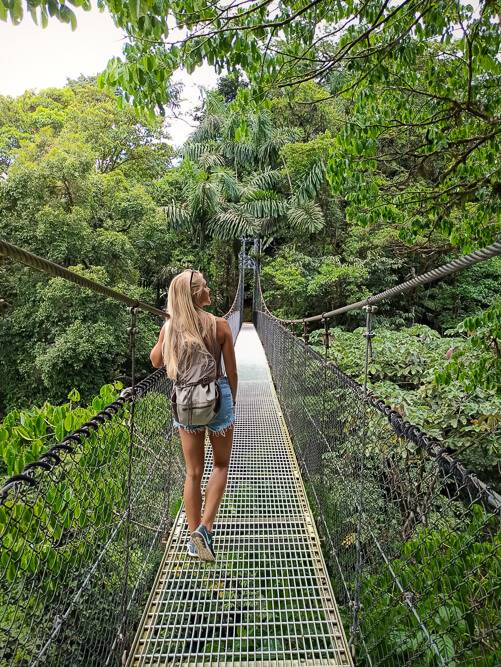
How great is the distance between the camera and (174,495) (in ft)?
5.90

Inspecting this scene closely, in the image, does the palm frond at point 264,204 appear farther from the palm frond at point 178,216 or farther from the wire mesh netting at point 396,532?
the wire mesh netting at point 396,532

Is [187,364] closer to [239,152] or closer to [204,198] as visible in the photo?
[204,198]

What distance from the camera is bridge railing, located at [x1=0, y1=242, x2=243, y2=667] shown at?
68cm

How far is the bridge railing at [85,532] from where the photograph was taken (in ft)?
2.23

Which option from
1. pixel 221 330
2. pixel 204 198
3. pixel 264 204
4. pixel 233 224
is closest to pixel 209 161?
pixel 204 198

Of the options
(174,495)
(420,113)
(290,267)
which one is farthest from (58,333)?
(420,113)

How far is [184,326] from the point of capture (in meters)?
1.18

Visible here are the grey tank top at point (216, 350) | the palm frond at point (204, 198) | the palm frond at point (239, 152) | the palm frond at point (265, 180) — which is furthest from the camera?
the palm frond at point (239, 152)

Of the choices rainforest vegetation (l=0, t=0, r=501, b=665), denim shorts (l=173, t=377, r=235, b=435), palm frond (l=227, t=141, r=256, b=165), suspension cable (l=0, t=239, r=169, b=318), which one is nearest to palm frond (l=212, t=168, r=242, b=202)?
rainforest vegetation (l=0, t=0, r=501, b=665)

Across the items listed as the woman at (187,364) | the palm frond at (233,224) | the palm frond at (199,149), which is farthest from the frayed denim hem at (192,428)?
the palm frond at (199,149)

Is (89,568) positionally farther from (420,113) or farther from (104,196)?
(104,196)

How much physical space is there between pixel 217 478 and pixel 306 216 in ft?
29.2

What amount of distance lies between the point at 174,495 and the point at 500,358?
1.52m

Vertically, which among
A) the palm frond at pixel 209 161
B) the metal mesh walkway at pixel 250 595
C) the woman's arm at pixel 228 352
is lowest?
the metal mesh walkway at pixel 250 595
